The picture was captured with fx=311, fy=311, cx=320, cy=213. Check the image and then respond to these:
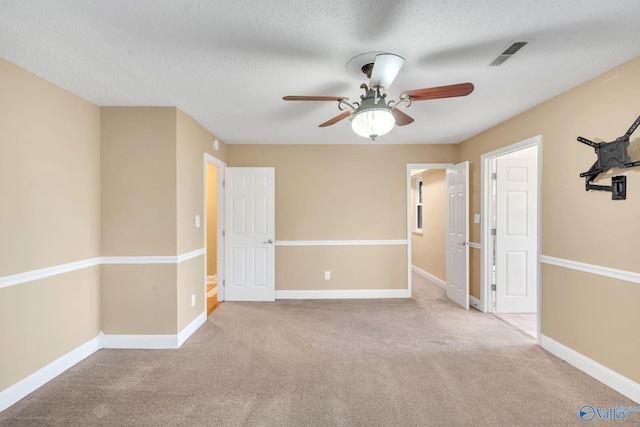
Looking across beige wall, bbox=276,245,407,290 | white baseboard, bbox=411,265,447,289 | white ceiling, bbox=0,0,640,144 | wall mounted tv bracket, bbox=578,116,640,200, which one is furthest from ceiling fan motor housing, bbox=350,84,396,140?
white baseboard, bbox=411,265,447,289

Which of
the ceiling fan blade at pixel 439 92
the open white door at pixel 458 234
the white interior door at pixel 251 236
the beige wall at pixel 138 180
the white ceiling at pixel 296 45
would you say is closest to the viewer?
the white ceiling at pixel 296 45

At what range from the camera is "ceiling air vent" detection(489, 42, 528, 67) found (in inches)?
A: 79.0

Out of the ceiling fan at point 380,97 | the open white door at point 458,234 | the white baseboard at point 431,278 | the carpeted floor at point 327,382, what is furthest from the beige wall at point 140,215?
the white baseboard at point 431,278

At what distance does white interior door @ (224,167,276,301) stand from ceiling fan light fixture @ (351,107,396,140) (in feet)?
8.96

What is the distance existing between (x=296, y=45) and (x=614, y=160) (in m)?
2.47

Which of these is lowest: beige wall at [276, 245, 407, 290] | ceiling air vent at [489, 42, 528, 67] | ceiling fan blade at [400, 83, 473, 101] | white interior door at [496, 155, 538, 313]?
beige wall at [276, 245, 407, 290]

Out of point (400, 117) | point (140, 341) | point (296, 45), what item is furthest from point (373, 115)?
point (140, 341)

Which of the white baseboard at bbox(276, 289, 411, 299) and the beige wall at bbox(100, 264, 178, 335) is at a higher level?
the beige wall at bbox(100, 264, 178, 335)

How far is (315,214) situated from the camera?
16.0 ft

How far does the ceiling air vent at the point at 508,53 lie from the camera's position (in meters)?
2.01

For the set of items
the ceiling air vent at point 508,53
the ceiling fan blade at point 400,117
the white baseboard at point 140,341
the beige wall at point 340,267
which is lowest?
the white baseboard at point 140,341

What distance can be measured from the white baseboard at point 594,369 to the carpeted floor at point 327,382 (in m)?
0.06

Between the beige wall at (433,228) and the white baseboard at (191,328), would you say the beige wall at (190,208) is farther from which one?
the beige wall at (433,228)

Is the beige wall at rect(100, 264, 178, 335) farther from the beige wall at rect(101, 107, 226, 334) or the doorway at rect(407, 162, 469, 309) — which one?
the doorway at rect(407, 162, 469, 309)
